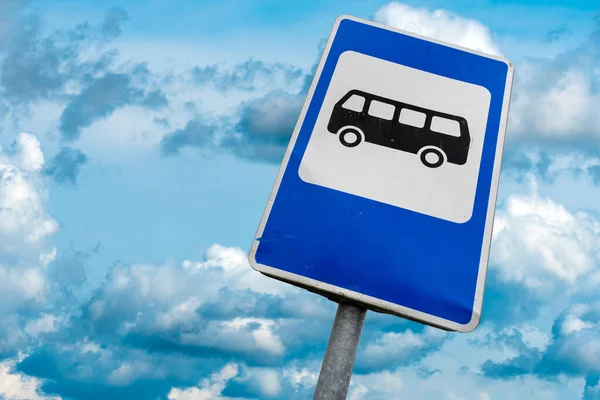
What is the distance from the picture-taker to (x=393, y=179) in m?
2.40

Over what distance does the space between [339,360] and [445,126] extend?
107 centimetres

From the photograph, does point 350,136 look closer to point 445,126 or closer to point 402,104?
point 402,104

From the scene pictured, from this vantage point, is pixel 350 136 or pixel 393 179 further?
pixel 350 136

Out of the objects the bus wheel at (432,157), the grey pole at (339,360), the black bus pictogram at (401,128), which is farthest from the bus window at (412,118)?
the grey pole at (339,360)

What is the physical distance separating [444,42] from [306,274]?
1.30 m

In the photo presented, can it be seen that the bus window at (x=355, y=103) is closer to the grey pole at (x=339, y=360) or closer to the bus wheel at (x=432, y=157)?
the bus wheel at (x=432, y=157)

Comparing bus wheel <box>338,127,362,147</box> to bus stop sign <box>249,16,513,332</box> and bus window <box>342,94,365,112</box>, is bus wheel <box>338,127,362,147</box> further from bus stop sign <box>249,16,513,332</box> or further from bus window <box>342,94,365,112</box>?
bus window <box>342,94,365,112</box>

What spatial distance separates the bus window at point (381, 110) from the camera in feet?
8.43

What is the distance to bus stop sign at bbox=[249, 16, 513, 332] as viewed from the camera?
7.34 ft

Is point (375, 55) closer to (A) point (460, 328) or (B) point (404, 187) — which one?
(B) point (404, 187)

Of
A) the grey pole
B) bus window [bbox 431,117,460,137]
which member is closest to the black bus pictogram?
bus window [bbox 431,117,460,137]

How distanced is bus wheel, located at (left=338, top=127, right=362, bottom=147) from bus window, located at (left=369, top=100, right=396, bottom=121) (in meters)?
0.12

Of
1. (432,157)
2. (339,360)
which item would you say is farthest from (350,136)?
(339,360)

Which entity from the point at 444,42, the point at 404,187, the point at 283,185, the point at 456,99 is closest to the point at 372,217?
the point at 404,187
